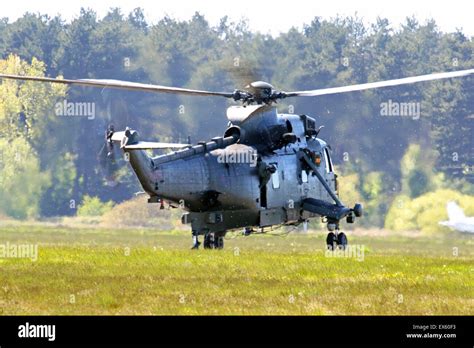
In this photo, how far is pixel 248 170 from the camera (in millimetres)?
33469

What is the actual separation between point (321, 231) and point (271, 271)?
27344mm

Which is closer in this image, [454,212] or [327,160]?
[327,160]

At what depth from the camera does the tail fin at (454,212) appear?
4966 centimetres

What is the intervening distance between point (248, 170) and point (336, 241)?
13.7 feet

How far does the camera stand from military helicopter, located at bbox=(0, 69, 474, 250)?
30.8m

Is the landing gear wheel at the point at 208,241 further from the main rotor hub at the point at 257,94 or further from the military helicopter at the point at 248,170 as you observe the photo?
the main rotor hub at the point at 257,94

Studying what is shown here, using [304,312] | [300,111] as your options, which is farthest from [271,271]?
[300,111]

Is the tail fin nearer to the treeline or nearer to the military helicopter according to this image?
the treeline

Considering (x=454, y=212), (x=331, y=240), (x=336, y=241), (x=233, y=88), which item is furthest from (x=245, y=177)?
(x=233, y=88)

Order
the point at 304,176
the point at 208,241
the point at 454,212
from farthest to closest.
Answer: the point at 454,212 → the point at 304,176 → the point at 208,241

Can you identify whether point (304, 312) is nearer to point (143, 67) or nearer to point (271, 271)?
point (271, 271)

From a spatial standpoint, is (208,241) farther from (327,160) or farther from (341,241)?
(327,160)

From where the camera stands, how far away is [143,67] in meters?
67.1

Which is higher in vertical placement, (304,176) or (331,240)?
(304,176)
